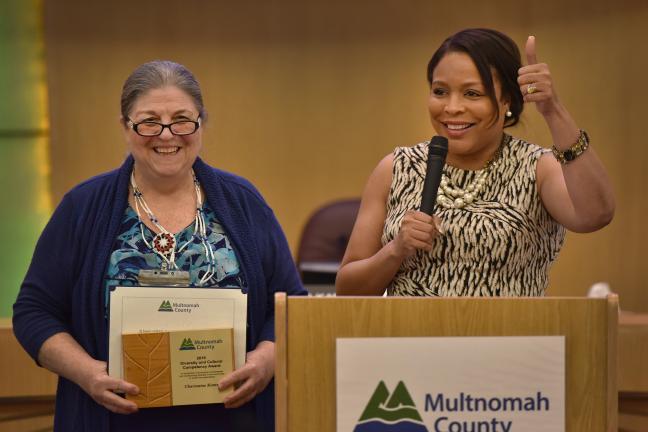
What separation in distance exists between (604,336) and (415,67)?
16.1ft

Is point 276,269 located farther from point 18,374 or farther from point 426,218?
point 18,374

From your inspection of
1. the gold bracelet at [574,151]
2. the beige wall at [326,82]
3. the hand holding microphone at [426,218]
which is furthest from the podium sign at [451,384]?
the beige wall at [326,82]

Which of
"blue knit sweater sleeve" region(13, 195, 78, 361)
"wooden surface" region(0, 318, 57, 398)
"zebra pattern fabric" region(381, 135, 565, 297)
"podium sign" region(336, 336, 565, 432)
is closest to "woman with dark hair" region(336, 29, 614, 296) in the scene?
"zebra pattern fabric" region(381, 135, 565, 297)

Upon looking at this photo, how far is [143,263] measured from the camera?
223 cm

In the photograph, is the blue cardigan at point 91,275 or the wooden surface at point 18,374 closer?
the blue cardigan at point 91,275

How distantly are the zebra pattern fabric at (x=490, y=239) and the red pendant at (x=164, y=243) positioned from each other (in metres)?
0.54

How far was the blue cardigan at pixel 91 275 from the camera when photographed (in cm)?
222

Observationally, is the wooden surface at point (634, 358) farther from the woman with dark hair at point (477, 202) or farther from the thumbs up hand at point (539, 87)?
the thumbs up hand at point (539, 87)

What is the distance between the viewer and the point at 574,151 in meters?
1.98

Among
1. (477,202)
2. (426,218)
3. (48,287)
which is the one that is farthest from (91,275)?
(477,202)

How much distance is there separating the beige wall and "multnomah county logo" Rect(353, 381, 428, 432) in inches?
184

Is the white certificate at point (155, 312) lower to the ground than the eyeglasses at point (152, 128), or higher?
lower

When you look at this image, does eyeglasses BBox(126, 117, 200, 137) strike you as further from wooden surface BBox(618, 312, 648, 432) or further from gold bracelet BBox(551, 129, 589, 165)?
wooden surface BBox(618, 312, 648, 432)

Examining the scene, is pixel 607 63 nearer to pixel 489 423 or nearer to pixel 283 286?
pixel 283 286
